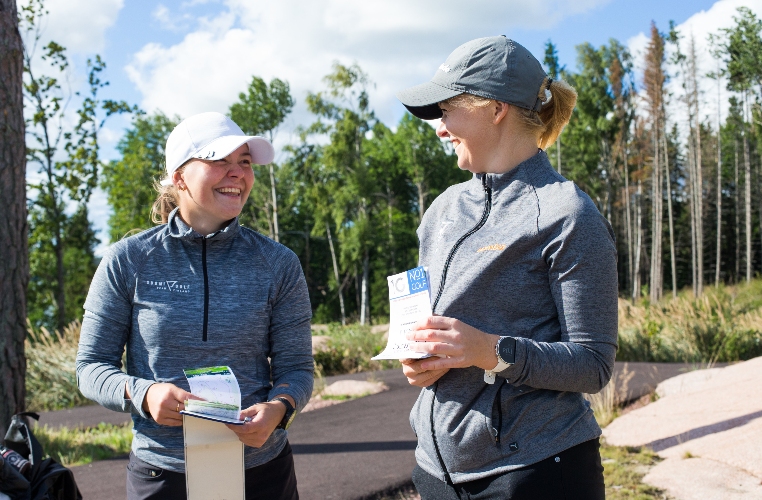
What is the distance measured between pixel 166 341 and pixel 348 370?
1079cm

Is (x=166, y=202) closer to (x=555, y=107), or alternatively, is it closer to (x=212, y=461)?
(x=212, y=461)

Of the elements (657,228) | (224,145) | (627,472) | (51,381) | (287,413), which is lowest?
(627,472)

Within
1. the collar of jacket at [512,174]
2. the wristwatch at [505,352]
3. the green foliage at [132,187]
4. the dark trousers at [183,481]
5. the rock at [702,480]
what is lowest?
the rock at [702,480]

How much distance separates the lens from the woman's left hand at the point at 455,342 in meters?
1.84

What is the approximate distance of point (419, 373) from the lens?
6.61 ft

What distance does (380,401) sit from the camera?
890 centimetres

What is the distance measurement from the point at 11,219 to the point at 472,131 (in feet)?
13.1

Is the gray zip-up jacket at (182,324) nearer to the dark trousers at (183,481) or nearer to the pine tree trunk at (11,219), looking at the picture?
the dark trousers at (183,481)

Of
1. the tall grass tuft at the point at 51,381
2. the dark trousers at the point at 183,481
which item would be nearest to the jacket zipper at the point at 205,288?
the dark trousers at the point at 183,481

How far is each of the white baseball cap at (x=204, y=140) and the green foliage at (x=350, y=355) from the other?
32.6 ft

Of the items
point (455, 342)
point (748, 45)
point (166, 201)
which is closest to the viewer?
point (455, 342)

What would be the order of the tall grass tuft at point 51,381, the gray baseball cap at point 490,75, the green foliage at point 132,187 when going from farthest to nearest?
the green foliage at point 132,187 < the tall grass tuft at point 51,381 < the gray baseball cap at point 490,75

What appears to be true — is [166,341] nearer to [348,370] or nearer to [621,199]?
[348,370]

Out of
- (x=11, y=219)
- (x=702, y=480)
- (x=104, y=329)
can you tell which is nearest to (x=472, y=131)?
(x=104, y=329)
